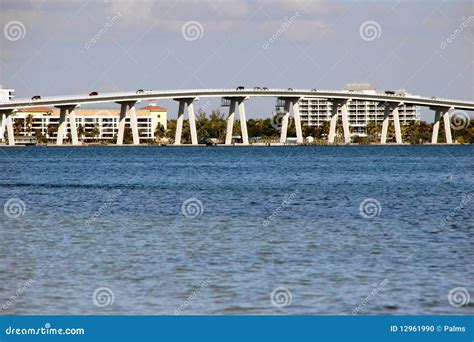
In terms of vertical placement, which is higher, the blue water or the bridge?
the bridge

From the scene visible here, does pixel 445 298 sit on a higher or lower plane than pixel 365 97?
lower

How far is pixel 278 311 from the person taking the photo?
51.0ft

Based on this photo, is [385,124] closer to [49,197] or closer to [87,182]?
[87,182]

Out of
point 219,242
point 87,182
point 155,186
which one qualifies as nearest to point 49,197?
point 155,186

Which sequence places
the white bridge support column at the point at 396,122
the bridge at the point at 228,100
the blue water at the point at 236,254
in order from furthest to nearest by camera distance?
the white bridge support column at the point at 396,122, the bridge at the point at 228,100, the blue water at the point at 236,254

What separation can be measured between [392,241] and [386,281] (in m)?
6.56

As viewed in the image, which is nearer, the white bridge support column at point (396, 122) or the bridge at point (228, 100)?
the bridge at point (228, 100)

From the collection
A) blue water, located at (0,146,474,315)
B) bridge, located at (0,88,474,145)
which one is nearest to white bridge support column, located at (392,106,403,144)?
bridge, located at (0,88,474,145)

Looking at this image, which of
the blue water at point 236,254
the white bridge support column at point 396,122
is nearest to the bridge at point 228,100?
the white bridge support column at point 396,122

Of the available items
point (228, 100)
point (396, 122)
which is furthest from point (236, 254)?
point (396, 122)

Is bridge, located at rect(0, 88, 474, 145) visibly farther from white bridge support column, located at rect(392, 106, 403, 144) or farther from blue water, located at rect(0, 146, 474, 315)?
blue water, located at rect(0, 146, 474, 315)

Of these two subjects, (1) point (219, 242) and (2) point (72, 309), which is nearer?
(2) point (72, 309)

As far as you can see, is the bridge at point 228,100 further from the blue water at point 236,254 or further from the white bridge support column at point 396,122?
the blue water at point 236,254

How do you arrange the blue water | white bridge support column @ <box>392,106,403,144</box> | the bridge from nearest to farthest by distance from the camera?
the blue water
the bridge
white bridge support column @ <box>392,106,403,144</box>
